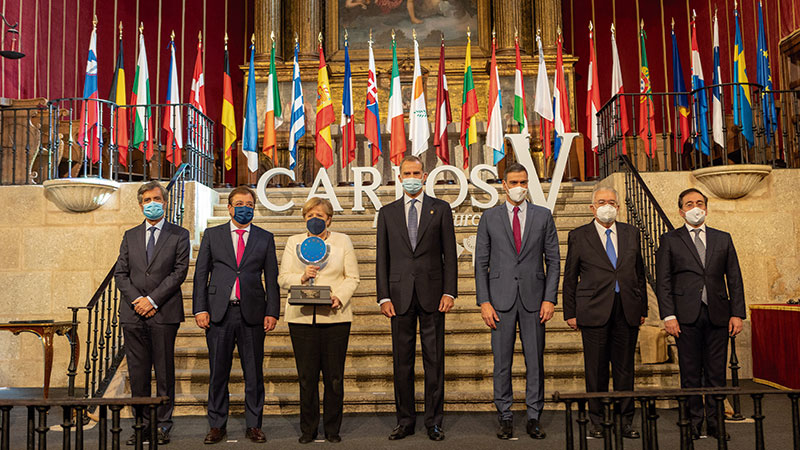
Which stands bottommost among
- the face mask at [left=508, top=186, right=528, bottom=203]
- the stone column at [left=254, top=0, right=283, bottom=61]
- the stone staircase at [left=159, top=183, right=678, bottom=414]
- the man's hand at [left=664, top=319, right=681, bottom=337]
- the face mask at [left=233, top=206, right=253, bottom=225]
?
the stone staircase at [left=159, top=183, right=678, bottom=414]

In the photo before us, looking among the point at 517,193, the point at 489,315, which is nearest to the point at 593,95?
the point at 517,193

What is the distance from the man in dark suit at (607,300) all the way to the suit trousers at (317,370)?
135 centimetres

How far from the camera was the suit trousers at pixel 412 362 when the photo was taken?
4.29m

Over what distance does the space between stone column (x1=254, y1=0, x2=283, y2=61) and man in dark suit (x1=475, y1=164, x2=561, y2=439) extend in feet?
29.0

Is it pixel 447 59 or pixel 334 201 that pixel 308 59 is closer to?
pixel 447 59

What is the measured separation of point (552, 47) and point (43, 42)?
25.9 feet

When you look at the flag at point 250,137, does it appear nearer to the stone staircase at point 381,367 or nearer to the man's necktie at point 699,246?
the stone staircase at point 381,367

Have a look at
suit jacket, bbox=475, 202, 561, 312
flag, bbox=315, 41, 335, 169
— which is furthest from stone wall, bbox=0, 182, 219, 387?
suit jacket, bbox=475, 202, 561, 312

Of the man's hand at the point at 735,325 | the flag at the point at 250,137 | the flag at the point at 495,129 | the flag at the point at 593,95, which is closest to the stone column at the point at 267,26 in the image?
the flag at the point at 250,137

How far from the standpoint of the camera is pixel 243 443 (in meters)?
4.22

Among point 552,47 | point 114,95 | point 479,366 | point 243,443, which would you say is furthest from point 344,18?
point 243,443

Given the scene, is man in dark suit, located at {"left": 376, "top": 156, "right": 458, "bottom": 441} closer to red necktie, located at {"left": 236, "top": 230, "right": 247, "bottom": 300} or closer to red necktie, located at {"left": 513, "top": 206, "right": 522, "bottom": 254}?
red necktie, located at {"left": 513, "top": 206, "right": 522, "bottom": 254}

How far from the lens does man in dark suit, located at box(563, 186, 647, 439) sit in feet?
13.7

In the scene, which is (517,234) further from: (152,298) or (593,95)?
(593,95)
